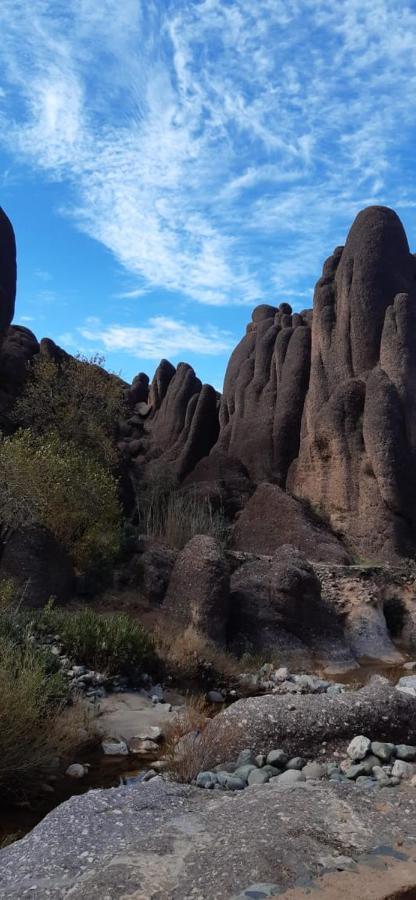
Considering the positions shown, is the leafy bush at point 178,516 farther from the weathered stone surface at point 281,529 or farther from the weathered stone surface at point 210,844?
the weathered stone surface at point 210,844

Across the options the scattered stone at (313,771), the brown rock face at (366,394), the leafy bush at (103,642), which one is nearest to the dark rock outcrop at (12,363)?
the brown rock face at (366,394)

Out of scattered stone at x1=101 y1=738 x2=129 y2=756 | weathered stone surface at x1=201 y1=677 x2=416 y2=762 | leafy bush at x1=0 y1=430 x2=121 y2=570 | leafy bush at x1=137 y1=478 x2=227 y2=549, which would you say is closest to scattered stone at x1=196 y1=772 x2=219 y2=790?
weathered stone surface at x1=201 y1=677 x2=416 y2=762

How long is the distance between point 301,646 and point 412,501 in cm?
875

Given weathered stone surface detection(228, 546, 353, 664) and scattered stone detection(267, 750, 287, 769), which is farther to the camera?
weathered stone surface detection(228, 546, 353, 664)

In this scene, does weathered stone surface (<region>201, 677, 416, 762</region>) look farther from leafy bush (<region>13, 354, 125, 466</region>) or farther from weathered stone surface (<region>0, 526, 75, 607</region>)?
leafy bush (<region>13, 354, 125, 466</region>)

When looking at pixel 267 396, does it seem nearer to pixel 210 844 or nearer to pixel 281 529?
pixel 281 529

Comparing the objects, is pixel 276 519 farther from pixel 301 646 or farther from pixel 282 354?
pixel 282 354

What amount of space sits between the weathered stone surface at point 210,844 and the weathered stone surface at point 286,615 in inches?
442

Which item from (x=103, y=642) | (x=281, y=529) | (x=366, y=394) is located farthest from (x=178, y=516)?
(x=103, y=642)

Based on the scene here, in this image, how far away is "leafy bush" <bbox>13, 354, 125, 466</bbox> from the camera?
26.8 metres

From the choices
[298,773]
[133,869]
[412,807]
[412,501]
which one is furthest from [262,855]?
[412,501]

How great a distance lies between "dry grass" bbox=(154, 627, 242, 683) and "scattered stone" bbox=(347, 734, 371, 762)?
22.6ft

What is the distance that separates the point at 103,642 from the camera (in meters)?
13.7

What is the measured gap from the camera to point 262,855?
200 inches
